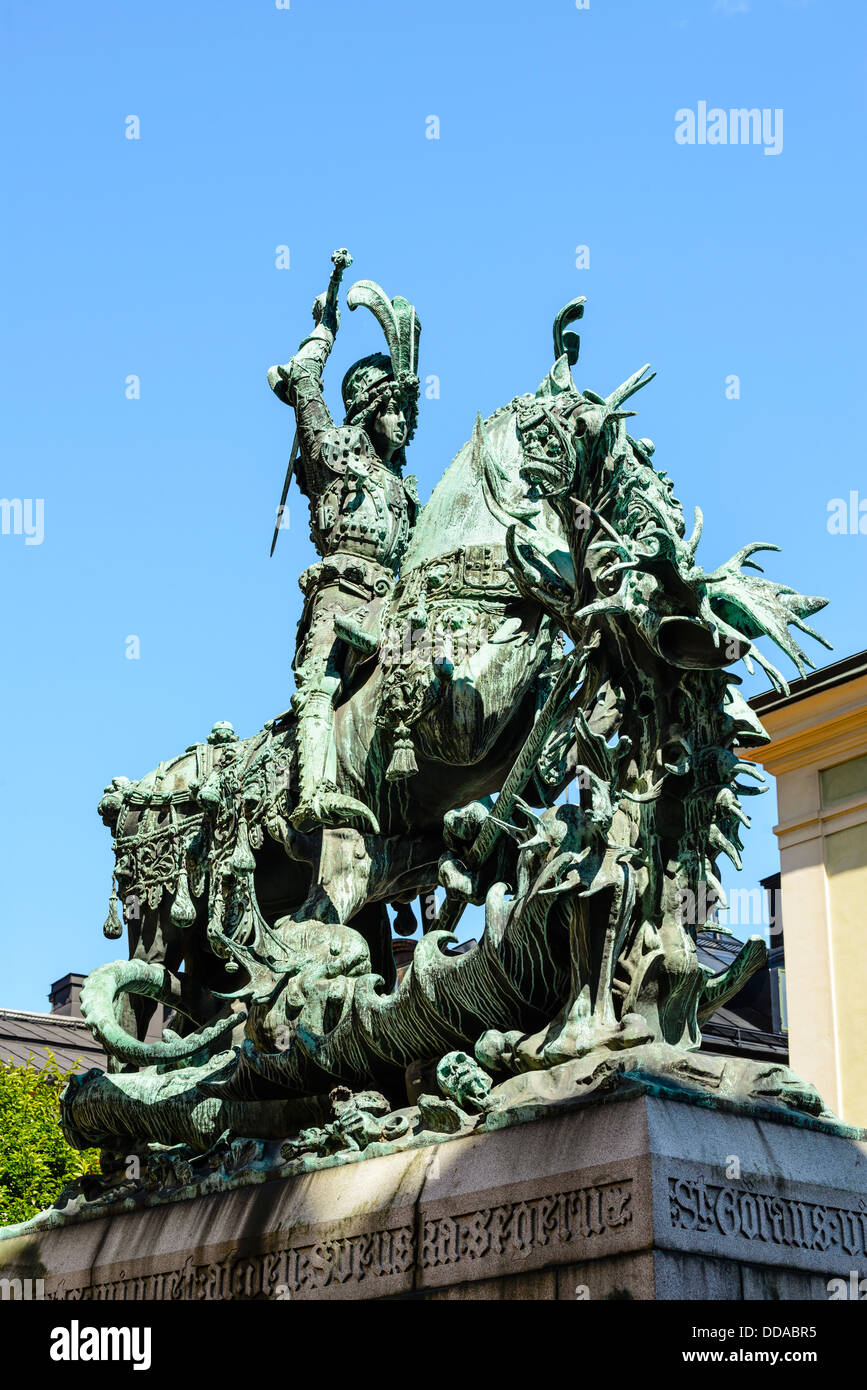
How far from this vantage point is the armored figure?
1149 centimetres

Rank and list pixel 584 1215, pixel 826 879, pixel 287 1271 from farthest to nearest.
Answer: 1. pixel 826 879
2. pixel 287 1271
3. pixel 584 1215

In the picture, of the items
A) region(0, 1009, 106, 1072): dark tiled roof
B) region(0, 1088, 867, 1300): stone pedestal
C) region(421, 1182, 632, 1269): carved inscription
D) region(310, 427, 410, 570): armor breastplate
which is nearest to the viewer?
region(0, 1088, 867, 1300): stone pedestal

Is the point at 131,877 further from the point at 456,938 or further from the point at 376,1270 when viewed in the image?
the point at 376,1270

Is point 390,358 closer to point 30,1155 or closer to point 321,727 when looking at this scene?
point 321,727

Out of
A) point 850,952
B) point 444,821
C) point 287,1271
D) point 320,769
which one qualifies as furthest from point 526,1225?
point 850,952

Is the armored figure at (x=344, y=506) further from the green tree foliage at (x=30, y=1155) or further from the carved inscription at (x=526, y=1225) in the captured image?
the green tree foliage at (x=30, y=1155)

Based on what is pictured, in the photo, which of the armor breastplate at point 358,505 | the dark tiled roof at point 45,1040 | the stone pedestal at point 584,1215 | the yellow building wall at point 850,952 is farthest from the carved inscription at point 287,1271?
the dark tiled roof at point 45,1040

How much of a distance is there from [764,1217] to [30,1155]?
57.4 ft

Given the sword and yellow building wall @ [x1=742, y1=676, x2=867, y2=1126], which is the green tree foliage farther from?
the sword

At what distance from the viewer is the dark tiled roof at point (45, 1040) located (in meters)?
31.2

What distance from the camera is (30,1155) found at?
24250 mm

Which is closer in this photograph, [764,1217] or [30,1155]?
[764,1217]

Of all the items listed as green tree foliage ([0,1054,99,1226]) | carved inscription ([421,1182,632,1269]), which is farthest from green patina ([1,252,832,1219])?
green tree foliage ([0,1054,99,1226])

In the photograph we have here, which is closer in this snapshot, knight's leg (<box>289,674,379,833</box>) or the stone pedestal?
the stone pedestal
